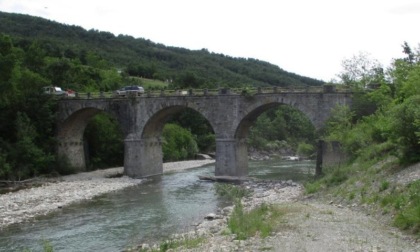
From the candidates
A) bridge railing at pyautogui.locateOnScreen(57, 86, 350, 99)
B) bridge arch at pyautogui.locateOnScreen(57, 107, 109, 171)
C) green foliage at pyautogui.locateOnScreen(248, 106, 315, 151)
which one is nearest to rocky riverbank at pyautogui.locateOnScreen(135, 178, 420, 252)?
bridge railing at pyautogui.locateOnScreen(57, 86, 350, 99)

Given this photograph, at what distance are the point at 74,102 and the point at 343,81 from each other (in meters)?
25.5

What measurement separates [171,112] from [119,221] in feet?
73.7

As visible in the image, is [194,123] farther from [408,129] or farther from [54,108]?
[408,129]

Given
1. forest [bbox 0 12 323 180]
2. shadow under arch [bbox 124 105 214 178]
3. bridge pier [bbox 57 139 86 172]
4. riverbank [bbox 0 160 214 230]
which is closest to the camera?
riverbank [bbox 0 160 214 230]

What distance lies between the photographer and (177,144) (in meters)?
65.2

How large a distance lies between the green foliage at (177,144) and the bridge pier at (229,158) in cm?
1873

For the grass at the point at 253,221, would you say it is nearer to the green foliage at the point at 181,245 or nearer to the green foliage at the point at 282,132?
the green foliage at the point at 181,245

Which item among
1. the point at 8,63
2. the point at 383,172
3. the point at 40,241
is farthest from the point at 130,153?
the point at 383,172

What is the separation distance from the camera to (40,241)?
20.0 meters

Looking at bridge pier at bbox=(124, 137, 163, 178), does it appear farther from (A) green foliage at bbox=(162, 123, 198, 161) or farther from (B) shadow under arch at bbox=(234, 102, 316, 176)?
(A) green foliage at bbox=(162, 123, 198, 161)

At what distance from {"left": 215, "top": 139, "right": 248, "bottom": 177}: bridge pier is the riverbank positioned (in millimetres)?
7322

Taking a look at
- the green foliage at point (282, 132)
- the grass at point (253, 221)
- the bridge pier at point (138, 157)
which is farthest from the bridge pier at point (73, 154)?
the green foliage at point (282, 132)

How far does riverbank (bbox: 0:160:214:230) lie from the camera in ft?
89.1

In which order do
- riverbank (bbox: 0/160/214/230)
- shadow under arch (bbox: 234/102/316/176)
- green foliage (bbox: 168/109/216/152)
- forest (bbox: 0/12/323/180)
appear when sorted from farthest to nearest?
green foliage (bbox: 168/109/216/152) < forest (bbox: 0/12/323/180) < shadow under arch (bbox: 234/102/316/176) < riverbank (bbox: 0/160/214/230)
